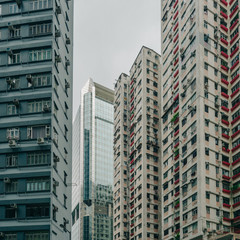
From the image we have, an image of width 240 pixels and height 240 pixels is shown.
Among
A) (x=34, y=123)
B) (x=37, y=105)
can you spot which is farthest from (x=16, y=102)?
(x=34, y=123)

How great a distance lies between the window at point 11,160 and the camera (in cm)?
4616

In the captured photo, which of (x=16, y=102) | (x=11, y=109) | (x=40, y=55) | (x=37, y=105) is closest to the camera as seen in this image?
(x=16, y=102)

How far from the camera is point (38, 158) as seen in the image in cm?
4591

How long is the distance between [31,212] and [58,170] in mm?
5806

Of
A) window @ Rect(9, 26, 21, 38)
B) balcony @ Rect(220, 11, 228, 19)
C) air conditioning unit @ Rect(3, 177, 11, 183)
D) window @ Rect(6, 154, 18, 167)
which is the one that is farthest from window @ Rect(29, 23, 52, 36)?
balcony @ Rect(220, 11, 228, 19)

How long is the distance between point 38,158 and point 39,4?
55.5 ft

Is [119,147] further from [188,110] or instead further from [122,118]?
[188,110]

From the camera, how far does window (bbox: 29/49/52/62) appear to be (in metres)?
49.3

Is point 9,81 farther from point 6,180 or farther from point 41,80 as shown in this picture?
point 6,180

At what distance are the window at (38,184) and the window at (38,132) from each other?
4202 millimetres

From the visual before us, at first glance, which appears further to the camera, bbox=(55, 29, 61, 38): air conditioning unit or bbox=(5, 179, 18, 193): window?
bbox=(55, 29, 61, 38): air conditioning unit

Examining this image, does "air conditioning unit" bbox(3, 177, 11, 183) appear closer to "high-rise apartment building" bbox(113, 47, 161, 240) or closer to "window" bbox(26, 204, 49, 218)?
"window" bbox(26, 204, 49, 218)

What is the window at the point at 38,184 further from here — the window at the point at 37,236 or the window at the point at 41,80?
the window at the point at 41,80

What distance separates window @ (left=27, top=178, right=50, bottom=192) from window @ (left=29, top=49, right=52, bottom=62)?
40.9ft
